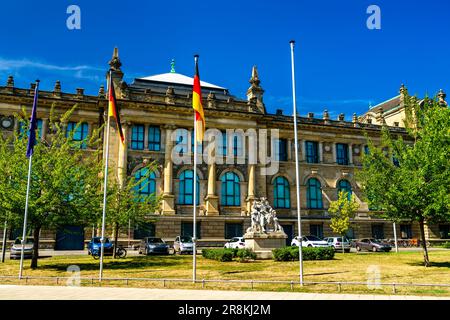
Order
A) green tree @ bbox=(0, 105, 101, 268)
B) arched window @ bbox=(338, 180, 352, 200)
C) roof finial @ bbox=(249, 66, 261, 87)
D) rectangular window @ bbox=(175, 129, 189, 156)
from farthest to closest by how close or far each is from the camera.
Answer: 1. arched window @ bbox=(338, 180, 352, 200)
2. roof finial @ bbox=(249, 66, 261, 87)
3. rectangular window @ bbox=(175, 129, 189, 156)
4. green tree @ bbox=(0, 105, 101, 268)

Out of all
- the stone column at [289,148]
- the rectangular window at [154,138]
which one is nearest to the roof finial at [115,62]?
the rectangular window at [154,138]

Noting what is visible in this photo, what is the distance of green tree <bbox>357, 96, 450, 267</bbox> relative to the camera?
76.3 feet

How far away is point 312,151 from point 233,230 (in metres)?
15.5

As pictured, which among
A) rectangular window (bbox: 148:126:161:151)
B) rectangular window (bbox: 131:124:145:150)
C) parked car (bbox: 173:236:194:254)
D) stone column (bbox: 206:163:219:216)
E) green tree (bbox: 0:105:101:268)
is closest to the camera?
green tree (bbox: 0:105:101:268)

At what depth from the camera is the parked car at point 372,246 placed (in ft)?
127

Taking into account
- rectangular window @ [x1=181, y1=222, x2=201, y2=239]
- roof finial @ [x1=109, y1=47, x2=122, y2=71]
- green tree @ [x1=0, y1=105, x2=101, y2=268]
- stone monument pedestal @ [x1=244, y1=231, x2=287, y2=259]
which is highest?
roof finial @ [x1=109, y1=47, x2=122, y2=71]

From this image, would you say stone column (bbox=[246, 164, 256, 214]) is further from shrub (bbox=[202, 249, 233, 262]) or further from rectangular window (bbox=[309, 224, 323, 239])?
shrub (bbox=[202, 249, 233, 262])

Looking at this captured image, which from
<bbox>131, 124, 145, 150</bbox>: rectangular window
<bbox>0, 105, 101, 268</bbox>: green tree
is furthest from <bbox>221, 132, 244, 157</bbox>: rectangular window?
<bbox>0, 105, 101, 268</bbox>: green tree

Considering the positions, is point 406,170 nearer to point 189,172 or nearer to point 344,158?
point 189,172

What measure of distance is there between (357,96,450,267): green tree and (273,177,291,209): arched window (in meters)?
21.9

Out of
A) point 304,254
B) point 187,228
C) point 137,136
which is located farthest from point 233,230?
point 304,254

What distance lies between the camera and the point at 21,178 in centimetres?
2259

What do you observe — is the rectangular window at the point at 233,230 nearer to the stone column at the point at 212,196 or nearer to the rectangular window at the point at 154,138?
the stone column at the point at 212,196

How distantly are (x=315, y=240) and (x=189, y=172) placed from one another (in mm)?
15743
